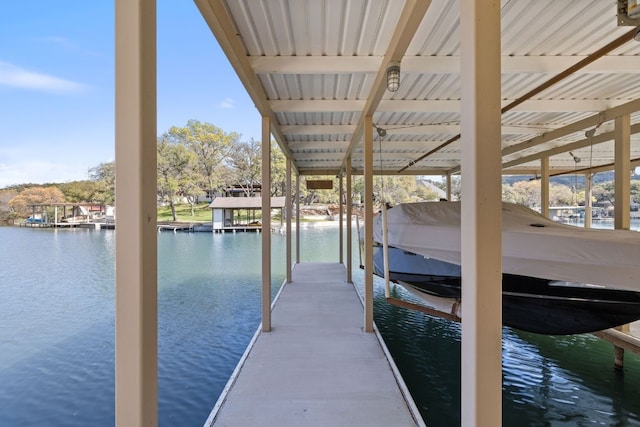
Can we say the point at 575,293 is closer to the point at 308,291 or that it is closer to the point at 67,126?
the point at 308,291

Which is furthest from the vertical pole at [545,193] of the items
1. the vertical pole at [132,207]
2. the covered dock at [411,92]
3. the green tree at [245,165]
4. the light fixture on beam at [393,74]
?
the green tree at [245,165]

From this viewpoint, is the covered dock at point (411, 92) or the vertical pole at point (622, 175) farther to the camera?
the vertical pole at point (622, 175)

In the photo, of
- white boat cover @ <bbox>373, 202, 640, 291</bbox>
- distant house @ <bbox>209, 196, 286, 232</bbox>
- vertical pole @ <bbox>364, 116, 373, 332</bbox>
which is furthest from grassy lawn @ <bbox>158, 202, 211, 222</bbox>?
white boat cover @ <bbox>373, 202, 640, 291</bbox>

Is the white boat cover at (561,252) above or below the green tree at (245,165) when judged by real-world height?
below

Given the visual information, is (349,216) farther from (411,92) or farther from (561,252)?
(561,252)

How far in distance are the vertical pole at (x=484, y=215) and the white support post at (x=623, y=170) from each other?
12.4ft

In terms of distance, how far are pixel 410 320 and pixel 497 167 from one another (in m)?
5.03

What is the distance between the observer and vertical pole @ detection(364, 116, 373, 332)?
146 inches

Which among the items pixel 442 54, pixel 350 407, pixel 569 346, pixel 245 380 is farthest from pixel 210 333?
pixel 569 346

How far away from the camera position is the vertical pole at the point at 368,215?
3.71 meters

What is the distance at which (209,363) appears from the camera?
399cm

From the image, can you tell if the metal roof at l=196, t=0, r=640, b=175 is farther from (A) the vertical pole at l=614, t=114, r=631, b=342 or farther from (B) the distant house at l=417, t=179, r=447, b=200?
(B) the distant house at l=417, t=179, r=447, b=200

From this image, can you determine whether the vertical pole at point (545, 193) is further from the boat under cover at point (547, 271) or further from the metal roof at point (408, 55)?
the boat under cover at point (547, 271)

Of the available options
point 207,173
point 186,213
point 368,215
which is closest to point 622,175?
A: point 368,215
